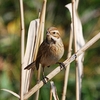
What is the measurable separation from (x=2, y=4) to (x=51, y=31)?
A: 2087mm

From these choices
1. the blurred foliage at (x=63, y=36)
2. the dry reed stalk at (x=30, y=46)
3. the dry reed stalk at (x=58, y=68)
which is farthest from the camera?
the blurred foliage at (x=63, y=36)

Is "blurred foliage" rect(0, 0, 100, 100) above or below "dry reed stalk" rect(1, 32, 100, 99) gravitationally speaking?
above

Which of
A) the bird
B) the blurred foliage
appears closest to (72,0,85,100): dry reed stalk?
the bird

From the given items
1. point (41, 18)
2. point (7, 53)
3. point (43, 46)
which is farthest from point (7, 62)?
point (41, 18)

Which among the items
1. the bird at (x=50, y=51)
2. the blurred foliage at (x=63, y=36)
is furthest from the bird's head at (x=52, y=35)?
the blurred foliage at (x=63, y=36)

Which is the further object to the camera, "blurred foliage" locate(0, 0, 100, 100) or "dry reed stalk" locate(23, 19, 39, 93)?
"blurred foliage" locate(0, 0, 100, 100)

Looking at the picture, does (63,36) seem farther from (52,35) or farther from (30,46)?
(30,46)

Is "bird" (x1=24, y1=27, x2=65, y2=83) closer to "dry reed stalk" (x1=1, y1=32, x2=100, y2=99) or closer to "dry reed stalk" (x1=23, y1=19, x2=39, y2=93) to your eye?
"dry reed stalk" (x1=23, y1=19, x2=39, y2=93)

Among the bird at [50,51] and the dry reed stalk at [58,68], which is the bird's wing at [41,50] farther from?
the dry reed stalk at [58,68]

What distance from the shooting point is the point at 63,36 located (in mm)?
5168

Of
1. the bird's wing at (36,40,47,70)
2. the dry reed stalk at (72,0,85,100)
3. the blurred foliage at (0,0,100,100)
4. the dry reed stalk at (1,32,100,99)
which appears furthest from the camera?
the blurred foliage at (0,0,100,100)

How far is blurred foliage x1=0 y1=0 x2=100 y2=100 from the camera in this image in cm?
465

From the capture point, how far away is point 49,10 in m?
5.30

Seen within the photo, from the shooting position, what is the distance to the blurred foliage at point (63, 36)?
465 centimetres
